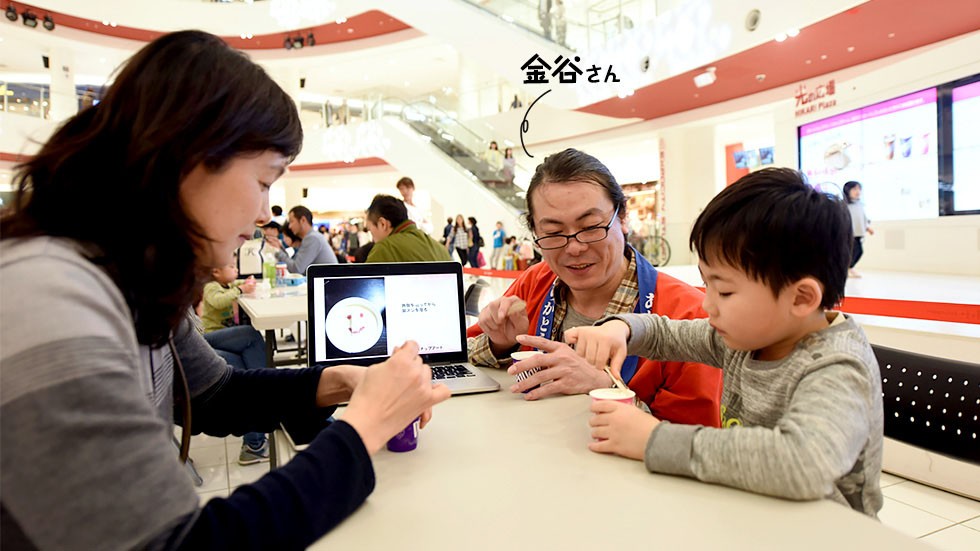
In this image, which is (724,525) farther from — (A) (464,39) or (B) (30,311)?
(A) (464,39)

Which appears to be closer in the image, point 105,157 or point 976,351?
point 105,157

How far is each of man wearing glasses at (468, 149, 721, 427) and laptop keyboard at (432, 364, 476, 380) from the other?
0.10 metres

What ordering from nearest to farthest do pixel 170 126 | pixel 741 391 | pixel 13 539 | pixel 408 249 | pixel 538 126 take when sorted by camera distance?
pixel 13 539 < pixel 170 126 < pixel 741 391 < pixel 408 249 < pixel 538 126

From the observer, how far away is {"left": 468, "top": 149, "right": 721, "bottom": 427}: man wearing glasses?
133 cm

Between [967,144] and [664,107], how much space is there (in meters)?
5.33

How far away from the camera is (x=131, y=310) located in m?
0.70

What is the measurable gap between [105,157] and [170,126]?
0.09 meters

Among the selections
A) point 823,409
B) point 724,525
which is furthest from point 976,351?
point 724,525

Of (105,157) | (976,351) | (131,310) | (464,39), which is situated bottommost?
(976,351)

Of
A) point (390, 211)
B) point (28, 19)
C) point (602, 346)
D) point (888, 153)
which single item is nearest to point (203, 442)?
point (390, 211)

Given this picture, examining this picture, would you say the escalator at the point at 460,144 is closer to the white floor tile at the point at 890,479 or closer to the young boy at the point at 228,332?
the young boy at the point at 228,332

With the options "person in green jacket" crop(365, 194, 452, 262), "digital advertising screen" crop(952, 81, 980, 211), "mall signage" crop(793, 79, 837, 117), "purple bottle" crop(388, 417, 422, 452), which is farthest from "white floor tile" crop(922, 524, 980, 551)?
"mall signage" crop(793, 79, 837, 117)

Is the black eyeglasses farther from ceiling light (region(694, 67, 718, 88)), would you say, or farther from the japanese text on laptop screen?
ceiling light (region(694, 67, 718, 88))

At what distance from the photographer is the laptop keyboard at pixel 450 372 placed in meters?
1.55
